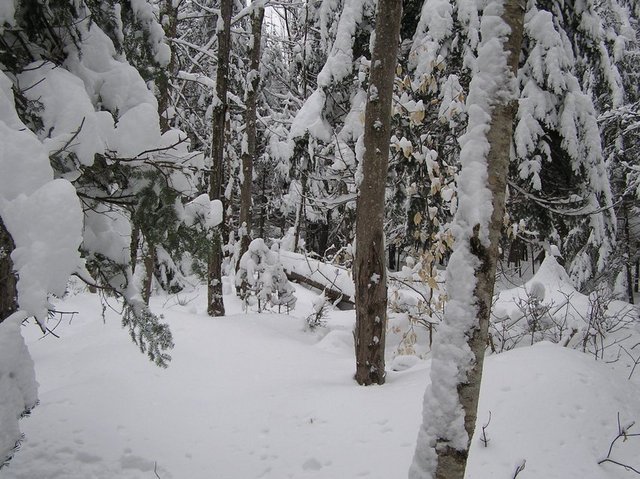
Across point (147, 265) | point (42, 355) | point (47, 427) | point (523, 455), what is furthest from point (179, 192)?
point (147, 265)

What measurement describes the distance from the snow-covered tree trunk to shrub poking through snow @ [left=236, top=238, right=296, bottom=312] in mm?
6750

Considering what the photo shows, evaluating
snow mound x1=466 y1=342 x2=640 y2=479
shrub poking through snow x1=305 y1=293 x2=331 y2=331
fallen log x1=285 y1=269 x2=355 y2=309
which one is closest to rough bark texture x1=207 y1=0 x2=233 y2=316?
shrub poking through snow x1=305 y1=293 x2=331 y2=331

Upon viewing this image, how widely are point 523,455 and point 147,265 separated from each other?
7113 mm

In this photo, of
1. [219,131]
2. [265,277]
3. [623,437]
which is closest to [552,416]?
[623,437]

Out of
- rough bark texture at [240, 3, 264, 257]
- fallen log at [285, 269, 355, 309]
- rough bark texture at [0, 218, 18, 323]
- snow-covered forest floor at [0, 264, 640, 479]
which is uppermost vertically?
rough bark texture at [240, 3, 264, 257]

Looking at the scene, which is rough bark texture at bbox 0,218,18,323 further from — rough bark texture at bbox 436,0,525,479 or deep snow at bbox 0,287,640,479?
rough bark texture at bbox 436,0,525,479

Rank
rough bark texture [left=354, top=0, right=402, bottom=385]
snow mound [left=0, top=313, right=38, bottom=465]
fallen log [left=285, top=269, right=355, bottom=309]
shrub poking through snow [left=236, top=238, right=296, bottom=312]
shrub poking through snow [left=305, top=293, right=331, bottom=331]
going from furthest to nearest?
fallen log [left=285, top=269, right=355, bottom=309] → shrub poking through snow [left=236, top=238, right=296, bottom=312] → shrub poking through snow [left=305, top=293, right=331, bottom=331] → rough bark texture [left=354, top=0, right=402, bottom=385] → snow mound [left=0, top=313, right=38, bottom=465]

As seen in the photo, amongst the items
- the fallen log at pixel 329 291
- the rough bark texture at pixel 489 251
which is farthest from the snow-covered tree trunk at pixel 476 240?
the fallen log at pixel 329 291

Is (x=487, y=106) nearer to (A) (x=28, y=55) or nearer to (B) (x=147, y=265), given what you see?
(A) (x=28, y=55)

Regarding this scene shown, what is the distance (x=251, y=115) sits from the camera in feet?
30.7

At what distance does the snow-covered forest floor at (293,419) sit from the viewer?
326 cm

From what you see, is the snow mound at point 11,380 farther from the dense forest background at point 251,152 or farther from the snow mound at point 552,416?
the snow mound at point 552,416

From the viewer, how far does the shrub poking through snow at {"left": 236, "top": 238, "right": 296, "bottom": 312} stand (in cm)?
875

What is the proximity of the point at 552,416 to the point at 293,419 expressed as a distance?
2257mm
